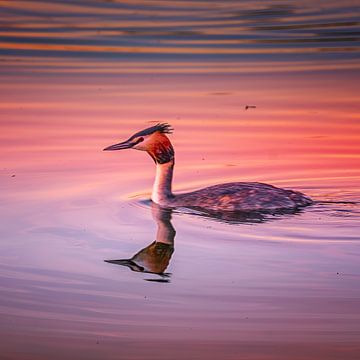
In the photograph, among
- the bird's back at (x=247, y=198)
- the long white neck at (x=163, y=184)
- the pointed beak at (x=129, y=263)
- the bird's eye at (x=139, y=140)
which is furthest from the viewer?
the bird's eye at (x=139, y=140)

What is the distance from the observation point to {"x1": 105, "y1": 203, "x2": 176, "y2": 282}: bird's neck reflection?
9.01 meters

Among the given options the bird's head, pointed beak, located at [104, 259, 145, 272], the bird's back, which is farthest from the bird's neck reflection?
the bird's head

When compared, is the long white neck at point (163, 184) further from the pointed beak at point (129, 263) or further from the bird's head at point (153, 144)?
the pointed beak at point (129, 263)

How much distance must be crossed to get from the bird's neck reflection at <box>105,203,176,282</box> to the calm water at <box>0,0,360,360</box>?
0.03 meters

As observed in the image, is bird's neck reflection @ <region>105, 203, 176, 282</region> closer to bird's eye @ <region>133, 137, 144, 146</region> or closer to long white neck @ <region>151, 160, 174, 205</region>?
long white neck @ <region>151, 160, 174, 205</region>

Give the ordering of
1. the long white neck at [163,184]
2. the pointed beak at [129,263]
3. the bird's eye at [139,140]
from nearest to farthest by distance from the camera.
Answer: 1. the pointed beak at [129,263]
2. the long white neck at [163,184]
3. the bird's eye at [139,140]

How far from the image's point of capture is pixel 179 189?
Result: 39.7ft

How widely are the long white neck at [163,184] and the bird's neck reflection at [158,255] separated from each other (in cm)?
61

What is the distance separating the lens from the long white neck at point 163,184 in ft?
37.6

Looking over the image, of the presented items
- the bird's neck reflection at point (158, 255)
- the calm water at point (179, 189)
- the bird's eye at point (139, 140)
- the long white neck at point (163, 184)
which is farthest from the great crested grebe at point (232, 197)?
the bird's neck reflection at point (158, 255)

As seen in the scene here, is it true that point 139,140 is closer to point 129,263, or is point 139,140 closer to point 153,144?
point 153,144

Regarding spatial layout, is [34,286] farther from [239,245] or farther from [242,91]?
[242,91]

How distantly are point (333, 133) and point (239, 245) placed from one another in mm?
5266

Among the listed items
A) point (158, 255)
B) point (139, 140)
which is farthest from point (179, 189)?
point (158, 255)
